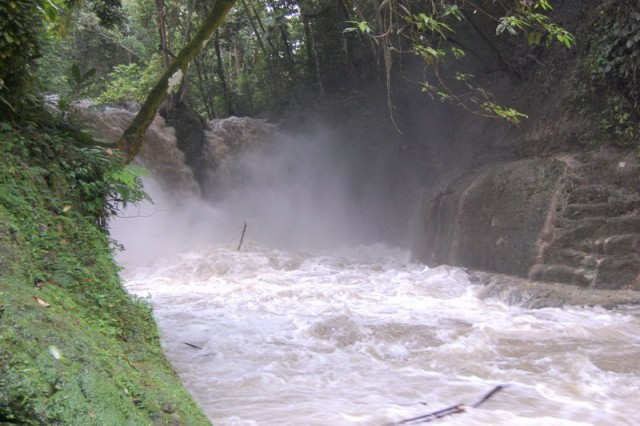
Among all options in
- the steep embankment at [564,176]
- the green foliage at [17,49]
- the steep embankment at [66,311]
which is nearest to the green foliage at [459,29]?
the steep embankment at [564,176]

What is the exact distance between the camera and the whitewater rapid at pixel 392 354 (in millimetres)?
4141

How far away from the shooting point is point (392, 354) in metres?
5.71

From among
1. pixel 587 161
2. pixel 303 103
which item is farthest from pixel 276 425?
pixel 303 103

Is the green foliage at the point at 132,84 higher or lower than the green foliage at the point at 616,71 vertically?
higher

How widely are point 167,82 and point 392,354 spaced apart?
11.5 feet

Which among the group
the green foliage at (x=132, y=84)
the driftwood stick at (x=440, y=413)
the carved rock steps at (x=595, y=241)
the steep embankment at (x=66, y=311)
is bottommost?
the driftwood stick at (x=440, y=413)

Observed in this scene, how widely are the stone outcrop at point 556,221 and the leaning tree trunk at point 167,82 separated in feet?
19.4

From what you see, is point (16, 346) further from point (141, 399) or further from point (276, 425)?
point (276, 425)

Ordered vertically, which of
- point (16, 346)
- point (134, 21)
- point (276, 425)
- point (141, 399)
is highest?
point (134, 21)

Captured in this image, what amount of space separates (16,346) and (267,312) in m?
5.89

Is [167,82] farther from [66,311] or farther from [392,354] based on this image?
[392,354]

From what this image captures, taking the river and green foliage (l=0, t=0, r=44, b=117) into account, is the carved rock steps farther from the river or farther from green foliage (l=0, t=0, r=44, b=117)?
green foliage (l=0, t=0, r=44, b=117)

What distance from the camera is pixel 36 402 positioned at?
192 centimetres

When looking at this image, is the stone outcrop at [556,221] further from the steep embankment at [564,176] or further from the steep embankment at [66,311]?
the steep embankment at [66,311]
